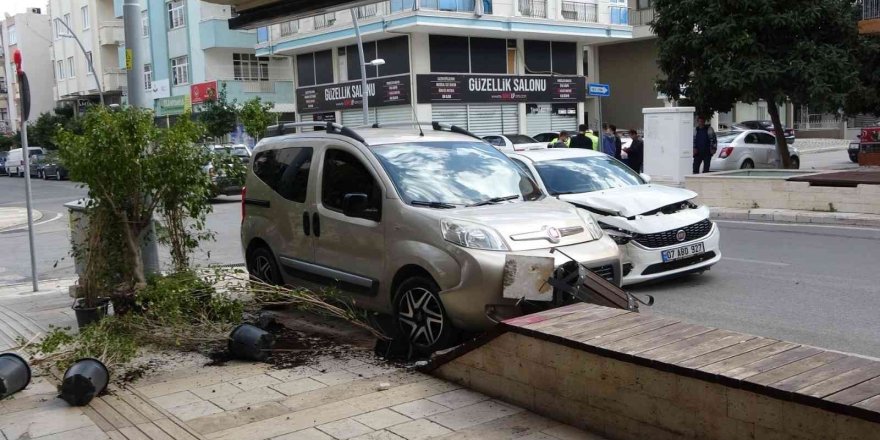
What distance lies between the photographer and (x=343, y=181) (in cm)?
759

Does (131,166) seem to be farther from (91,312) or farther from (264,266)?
(264,266)

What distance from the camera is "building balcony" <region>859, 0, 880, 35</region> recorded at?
2316cm

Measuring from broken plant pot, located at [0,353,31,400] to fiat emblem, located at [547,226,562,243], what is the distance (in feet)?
13.2

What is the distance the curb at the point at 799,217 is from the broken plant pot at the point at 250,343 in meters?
10.8

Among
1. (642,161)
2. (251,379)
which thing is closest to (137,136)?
(251,379)

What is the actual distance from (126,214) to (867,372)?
615cm

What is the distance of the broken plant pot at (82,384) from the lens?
18.4 feet

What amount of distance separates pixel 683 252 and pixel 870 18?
1853cm

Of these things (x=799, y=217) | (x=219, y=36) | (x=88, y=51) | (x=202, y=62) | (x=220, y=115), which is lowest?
(x=799, y=217)

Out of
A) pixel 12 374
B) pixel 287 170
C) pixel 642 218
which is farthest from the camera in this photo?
pixel 642 218

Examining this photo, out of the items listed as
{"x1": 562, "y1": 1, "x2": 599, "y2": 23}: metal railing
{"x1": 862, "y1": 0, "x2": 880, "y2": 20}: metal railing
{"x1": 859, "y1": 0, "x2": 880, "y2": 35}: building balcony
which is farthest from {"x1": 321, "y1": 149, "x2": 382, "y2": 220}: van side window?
{"x1": 562, "y1": 1, "x2": 599, "y2": 23}: metal railing

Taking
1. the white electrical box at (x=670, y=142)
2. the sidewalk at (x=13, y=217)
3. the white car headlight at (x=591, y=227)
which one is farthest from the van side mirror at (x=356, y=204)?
the sidewalk at (x=13, y=217)

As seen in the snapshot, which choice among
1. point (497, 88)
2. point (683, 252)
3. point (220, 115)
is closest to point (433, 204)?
point (683, 252)

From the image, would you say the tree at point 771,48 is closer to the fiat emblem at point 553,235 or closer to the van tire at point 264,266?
the van tire at point 264,266
